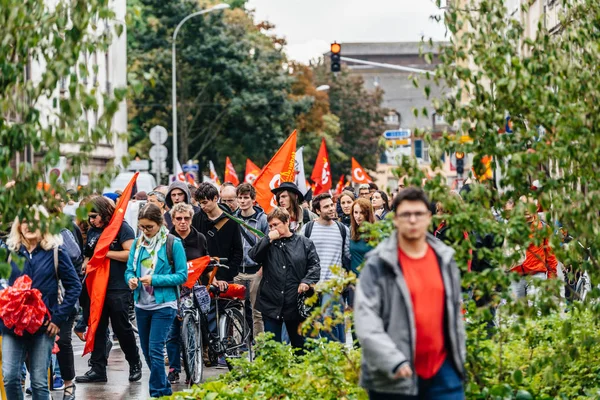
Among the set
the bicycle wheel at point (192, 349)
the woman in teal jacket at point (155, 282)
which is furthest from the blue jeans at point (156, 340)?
the bicycle wheel at point (192, 349)

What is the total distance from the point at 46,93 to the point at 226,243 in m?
7.00

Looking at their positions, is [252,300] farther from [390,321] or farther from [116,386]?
[390,321]

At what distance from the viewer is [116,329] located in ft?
40.0

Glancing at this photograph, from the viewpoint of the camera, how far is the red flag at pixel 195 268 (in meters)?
12.1

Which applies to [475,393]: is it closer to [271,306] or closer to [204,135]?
[271,306]

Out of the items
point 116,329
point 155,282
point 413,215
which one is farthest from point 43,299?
point 413,215

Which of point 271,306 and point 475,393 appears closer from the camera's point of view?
point 475,393

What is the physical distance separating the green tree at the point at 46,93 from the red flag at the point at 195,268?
5.54 meters

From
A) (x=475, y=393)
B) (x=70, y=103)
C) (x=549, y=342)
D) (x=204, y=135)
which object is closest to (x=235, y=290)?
(x=549, y=342)

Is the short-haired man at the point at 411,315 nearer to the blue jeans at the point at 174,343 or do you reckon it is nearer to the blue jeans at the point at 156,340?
the blue jeans at the point at 156,340

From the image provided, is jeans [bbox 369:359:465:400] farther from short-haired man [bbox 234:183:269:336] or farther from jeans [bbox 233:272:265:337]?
short-haired man [bbox 234:183:269:336]

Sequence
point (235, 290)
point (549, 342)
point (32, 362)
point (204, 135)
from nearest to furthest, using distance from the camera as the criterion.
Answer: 1. point (32, 362)
2. point (549, 342)
3. point (235, 290)
4. point (204, 135)

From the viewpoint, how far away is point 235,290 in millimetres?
13039

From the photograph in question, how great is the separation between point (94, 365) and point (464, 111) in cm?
604
